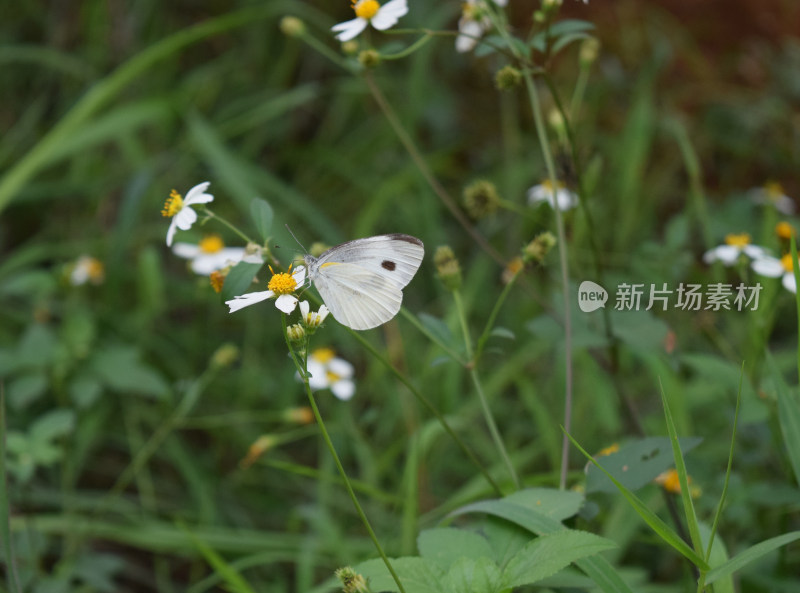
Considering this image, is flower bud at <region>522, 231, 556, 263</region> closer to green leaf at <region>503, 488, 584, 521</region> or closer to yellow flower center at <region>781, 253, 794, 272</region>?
green leaf at <region>503, 488, 584, 521</region>

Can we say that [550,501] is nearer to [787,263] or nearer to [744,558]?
[744,558]

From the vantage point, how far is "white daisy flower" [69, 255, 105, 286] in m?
1.49

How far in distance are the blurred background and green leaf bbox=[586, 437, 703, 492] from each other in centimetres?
21

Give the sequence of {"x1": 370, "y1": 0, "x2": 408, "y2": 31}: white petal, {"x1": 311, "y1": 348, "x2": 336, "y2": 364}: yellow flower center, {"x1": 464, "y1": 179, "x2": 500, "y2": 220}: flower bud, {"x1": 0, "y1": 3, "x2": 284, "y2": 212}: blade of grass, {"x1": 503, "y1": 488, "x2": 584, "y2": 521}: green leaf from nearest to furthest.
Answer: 1. {"x1": 503, "y1": 488, "x2": 584, "y2": 521}: green leaf
2. {"x1": 370, "y1": 0, "x2": 408, "y2": 31}: white petal
3. {"x1": 464, "y1": 179, "x2": 500, "y2": 220}: flower bud
4. {"x1": 311, "y1": 348, "x2": 336, "y2": 364}: yellow flower center
5. {"x1": 0, "y1": 3, "x2": 284, "y2": 212}: blade of grass

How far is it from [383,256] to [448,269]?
10 centimetres

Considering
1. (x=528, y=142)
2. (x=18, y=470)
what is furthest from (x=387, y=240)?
(x=528, y=142)

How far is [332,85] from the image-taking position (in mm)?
2367

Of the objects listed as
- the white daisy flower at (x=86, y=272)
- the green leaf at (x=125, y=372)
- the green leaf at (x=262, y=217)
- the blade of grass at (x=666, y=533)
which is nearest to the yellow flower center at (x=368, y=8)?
the green leaf at (x=262, y=217)

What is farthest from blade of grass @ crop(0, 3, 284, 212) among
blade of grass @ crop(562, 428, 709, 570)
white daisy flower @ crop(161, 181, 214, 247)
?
blade of grass @ crop(562, 428, 709, 570)

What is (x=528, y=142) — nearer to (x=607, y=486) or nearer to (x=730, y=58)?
(x=730, y=58)

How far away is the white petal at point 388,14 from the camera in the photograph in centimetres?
82

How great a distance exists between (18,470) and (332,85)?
1.66 m

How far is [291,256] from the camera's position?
117 cm

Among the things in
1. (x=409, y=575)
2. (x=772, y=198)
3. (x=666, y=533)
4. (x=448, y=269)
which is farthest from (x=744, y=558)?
(x=772, y=198)
